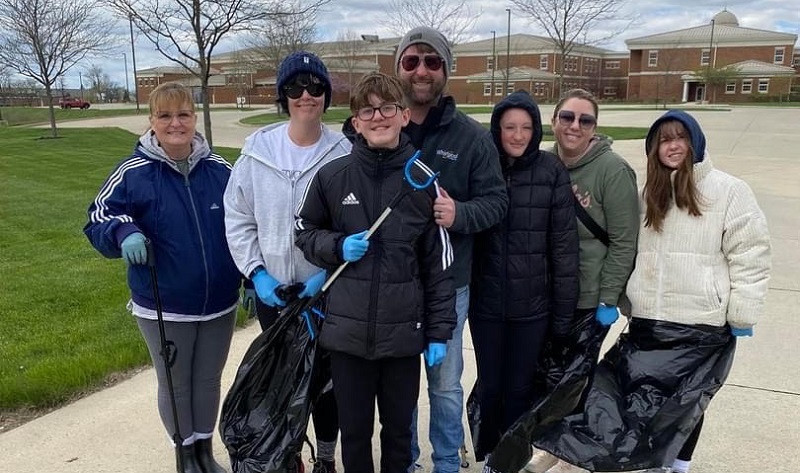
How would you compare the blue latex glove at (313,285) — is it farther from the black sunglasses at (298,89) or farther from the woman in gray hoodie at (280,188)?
the black sunglasses at (298,89)

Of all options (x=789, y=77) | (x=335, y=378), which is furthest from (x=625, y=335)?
(x=789, y=77)

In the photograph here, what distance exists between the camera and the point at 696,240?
8.88 feet

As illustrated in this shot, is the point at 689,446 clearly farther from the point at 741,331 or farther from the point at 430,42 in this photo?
the point at 430,42

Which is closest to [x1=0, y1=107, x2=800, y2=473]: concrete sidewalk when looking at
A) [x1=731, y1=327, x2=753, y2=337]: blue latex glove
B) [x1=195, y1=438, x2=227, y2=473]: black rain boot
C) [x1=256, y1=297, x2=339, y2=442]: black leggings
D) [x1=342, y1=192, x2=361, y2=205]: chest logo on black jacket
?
[x1=195, y1=438, x2=227, y2=473]: black rain boot

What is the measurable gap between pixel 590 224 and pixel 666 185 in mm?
353

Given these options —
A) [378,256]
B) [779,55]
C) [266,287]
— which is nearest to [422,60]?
[378,256]

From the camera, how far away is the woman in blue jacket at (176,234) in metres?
2.70

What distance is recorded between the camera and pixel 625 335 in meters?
3.01

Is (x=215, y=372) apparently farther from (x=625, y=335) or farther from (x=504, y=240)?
(x=625, y=335)

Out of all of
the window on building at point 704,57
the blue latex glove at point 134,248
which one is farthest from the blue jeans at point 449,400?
the window on building at point 704,57

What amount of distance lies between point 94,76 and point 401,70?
76.2 metres

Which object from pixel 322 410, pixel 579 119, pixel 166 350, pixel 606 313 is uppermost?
pixel 579 119

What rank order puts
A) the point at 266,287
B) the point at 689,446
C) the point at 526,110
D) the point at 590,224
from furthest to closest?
the point at 689,446
the point at 590,224
the point at 526,110
the point at 266,287

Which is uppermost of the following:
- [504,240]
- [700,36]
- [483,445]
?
[700,36]
